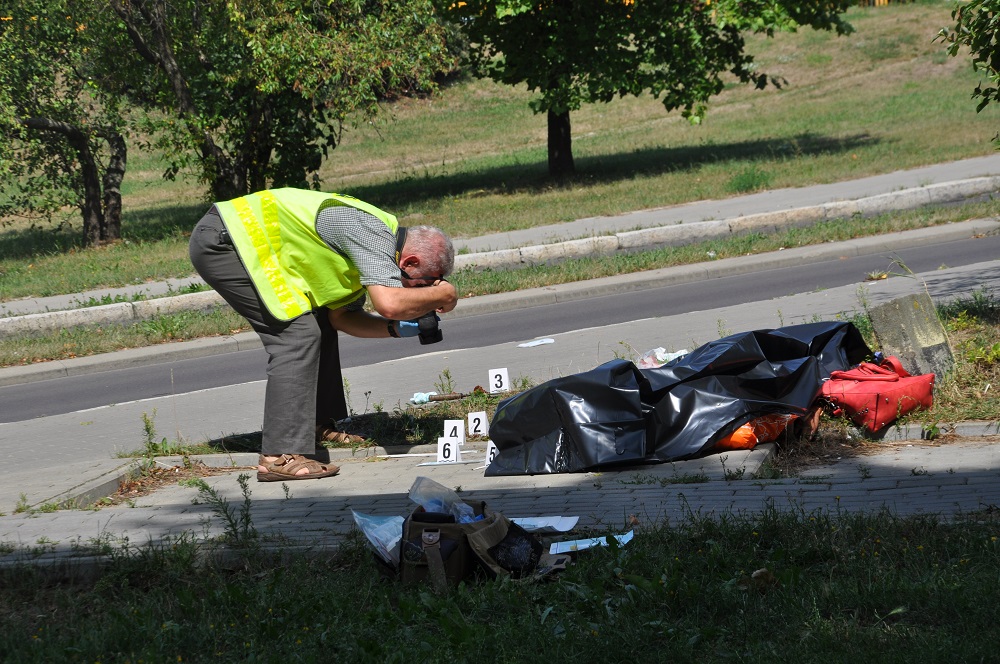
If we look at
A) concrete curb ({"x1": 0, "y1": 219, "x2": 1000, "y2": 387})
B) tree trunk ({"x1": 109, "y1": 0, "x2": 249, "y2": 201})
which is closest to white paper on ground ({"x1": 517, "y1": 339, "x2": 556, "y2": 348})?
concrete curb ({"x1": 0, "y1": 219, "x2": 1000, "y2": 387})

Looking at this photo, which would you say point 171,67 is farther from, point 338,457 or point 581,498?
point 581,498

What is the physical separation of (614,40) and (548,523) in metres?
17.7

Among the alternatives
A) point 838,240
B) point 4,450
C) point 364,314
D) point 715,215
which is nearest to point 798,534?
point 364,314

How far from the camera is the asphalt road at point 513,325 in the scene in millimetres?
9828

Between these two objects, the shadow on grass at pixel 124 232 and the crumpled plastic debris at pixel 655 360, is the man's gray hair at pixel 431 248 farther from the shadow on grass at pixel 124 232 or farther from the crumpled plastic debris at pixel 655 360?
the shadow on grass at pixel 124 232

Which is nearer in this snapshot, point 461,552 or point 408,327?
point 461,552

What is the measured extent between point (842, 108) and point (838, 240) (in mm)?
17781

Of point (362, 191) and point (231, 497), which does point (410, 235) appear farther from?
point (362, 191)

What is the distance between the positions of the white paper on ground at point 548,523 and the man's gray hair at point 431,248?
174 centimetres

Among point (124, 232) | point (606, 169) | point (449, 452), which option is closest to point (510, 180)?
point (606, 169)

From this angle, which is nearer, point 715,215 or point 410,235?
point 410,235

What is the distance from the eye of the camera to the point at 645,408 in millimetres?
5973

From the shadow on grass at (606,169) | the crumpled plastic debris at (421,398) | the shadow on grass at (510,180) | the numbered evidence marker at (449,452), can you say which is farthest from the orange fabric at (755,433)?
the shadow on grass at (510,180)

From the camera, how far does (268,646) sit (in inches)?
143
